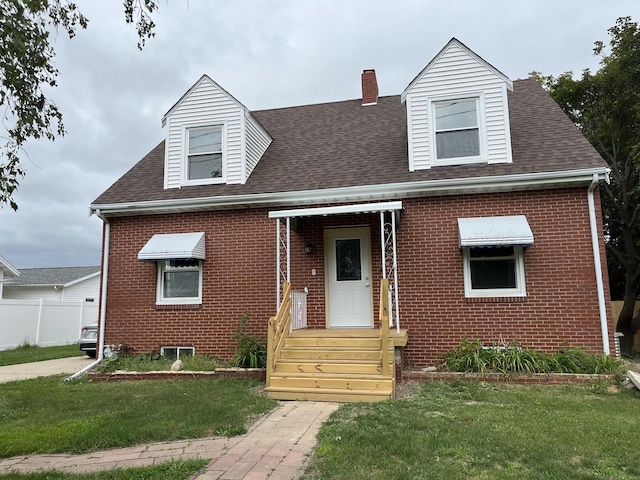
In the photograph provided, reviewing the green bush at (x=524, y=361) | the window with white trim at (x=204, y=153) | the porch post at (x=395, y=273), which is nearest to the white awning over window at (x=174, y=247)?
the window with white trim at (x=204, y=153)

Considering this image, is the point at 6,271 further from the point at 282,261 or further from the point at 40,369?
the point at 282,261

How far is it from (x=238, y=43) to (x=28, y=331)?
673 inches

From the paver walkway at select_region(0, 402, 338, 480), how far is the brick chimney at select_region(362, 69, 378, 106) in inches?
411

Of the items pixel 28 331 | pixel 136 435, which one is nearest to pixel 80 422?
pixel 136 435

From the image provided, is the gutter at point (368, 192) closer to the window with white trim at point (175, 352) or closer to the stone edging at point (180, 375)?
the window with white trim at point (175, 352)

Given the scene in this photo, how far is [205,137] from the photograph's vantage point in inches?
425

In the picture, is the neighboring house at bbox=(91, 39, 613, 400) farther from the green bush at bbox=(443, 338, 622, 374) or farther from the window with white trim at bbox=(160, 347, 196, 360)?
the green bush at bbox=(443, 338, 622, 374)

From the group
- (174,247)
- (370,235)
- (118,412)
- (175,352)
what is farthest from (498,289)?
(175,352)

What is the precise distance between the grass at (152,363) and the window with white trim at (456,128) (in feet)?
20.6

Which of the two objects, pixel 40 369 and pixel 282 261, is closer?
pixel 282 261

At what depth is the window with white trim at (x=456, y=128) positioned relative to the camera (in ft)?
30.8

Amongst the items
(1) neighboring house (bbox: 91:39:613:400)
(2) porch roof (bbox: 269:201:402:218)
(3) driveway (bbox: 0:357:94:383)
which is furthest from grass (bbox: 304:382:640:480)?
(3) driveway (bbox: 0:357:94:383)

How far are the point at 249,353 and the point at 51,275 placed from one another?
2592cm

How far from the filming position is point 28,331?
1756 cm
